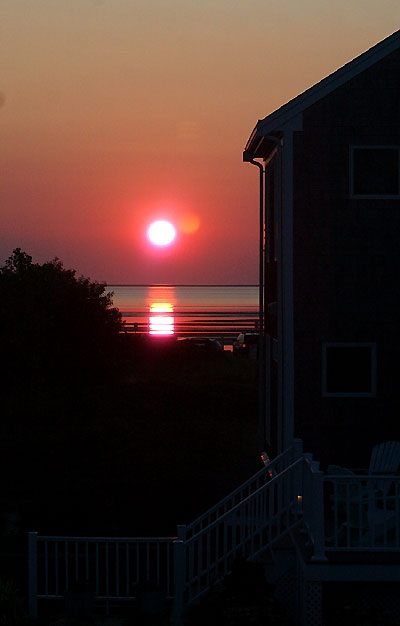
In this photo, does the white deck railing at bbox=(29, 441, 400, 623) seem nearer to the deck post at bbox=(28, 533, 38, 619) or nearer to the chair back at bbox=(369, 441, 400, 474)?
the deck post at bbox=(28, 533, 38, 619)

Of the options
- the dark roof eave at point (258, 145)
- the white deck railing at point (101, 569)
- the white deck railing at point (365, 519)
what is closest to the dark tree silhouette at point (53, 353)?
the dark roof eave at point (258, 145)

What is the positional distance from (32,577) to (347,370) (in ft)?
20.4

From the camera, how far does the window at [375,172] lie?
51.8 ft

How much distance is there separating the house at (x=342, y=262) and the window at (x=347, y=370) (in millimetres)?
17

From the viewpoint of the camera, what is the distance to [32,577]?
504 inches

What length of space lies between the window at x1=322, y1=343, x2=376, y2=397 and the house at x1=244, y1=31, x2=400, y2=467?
2 cm

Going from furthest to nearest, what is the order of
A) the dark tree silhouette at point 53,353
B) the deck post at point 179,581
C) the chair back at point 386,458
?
the dark tree silhouette at point 53,353
the chair back at point 386,458
the deck post at point 179,581

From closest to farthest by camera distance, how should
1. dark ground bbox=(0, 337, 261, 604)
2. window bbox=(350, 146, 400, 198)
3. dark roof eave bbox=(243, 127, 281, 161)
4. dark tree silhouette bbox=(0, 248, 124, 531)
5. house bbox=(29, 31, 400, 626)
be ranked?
1. house bbox=(29, 31, 400, 626)
2. window bbox=(350, 146, 400, 198)
3. dark roof eave bbox=(243, 127, 281, 161)
4. dark ground bbox=(0, 337, 261, 604)
5. dark tree silhouette bbox=(0, 248, 124, 531)

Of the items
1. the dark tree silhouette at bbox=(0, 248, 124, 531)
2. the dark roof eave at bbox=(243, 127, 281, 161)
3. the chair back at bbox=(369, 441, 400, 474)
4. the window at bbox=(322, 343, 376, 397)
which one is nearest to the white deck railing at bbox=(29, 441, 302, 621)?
the chair back at bbox=(369, 441, 400, 474)

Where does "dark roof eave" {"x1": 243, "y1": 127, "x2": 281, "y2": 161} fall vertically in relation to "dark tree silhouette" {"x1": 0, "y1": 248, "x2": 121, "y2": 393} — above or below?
above

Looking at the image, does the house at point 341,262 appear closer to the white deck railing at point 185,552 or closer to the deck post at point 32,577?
the white deck railing at point 185,552

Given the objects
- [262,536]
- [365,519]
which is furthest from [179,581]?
[365,519]

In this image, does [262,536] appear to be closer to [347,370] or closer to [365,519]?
[365,519]

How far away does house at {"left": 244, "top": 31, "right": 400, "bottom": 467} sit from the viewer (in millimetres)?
15672
